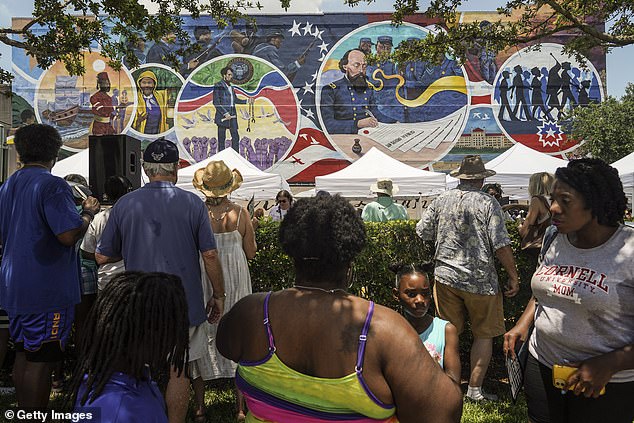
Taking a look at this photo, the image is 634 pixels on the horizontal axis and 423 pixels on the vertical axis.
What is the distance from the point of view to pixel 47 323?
10.9ft

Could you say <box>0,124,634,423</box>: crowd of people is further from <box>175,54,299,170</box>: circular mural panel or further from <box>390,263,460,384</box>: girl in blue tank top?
<box>175,54,299,170</box>: circular mural panel

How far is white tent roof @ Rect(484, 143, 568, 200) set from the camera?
529 inches

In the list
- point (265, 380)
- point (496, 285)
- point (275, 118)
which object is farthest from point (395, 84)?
point (265, 380)

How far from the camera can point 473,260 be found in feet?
14.1

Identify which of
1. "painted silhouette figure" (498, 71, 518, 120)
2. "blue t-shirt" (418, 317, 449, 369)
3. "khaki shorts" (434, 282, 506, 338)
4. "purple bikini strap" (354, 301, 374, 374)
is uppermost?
"painted silhouette figure" (498, 71, 518, 120)

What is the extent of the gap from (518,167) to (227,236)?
11.5m

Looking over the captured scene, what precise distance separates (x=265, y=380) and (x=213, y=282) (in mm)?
1730

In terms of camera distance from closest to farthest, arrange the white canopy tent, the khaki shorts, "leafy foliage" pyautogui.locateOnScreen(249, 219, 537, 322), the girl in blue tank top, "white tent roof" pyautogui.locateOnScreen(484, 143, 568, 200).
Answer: the girl in blue tank top
the khaki shorts
"leafy foliage" pyautogui.locateOnScreen(249, 219, 537, 322)
the white canopy tent
"white tent roof" pyautogui.locateOnScreen(484, 143, 568, 200)

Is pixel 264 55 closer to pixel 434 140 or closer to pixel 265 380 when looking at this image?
pixel 434 140

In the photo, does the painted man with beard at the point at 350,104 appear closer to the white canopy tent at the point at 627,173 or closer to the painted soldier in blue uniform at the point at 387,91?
the painted soldier in blue uniform at the point at 387,91

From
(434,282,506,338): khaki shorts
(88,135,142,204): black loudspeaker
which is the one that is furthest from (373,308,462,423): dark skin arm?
(88,135,142,204): black loudspeaker

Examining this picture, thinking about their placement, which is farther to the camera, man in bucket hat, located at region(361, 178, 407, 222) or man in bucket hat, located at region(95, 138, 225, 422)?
man in bucket hat, located at region(361, 178, 407, 222)

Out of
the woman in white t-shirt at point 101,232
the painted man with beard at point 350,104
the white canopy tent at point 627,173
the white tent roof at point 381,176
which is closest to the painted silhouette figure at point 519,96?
the painted man with beard at point 350,104

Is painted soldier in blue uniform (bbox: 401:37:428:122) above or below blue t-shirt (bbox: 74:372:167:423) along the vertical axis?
above
